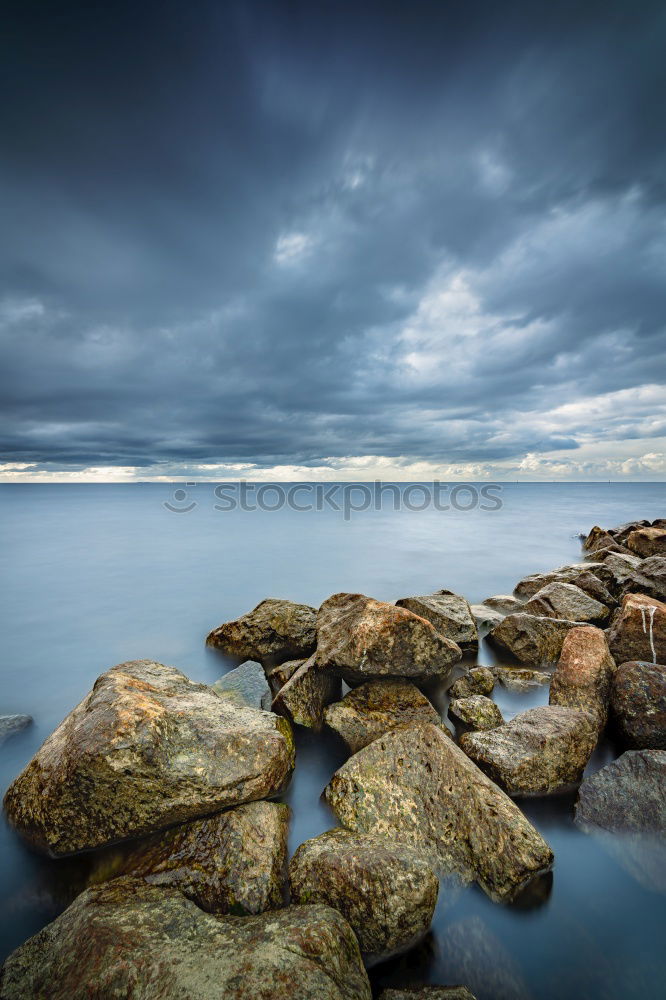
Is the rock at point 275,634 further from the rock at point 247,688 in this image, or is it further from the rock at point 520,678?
the rock at point 520,678

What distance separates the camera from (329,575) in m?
17.5

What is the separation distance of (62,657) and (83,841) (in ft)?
23.6

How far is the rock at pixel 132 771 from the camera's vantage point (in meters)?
3.56

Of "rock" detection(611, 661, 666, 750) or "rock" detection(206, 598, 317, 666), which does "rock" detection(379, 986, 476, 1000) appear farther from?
"rock" detection(206, 598, 317, 666)

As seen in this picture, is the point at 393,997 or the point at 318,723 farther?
the point at 318,723

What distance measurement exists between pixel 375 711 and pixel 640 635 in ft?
14.0

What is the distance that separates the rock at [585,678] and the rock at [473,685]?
1116mm

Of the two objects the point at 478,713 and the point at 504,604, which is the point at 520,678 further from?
the point at 504,604

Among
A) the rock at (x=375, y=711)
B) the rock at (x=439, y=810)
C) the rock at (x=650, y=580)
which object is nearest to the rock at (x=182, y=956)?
the rock at (x=439, y=810)

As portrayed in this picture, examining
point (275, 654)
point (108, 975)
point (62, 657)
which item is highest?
point (108, 975)

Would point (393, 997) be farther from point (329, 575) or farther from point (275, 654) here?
point (329, 575)

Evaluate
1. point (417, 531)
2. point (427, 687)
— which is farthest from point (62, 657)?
point (417, 531)

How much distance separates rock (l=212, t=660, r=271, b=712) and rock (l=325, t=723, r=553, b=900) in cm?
213

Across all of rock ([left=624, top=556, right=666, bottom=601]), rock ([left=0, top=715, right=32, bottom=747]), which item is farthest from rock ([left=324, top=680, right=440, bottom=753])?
rock ([left=624, top=556, right=666, bottom=601])
